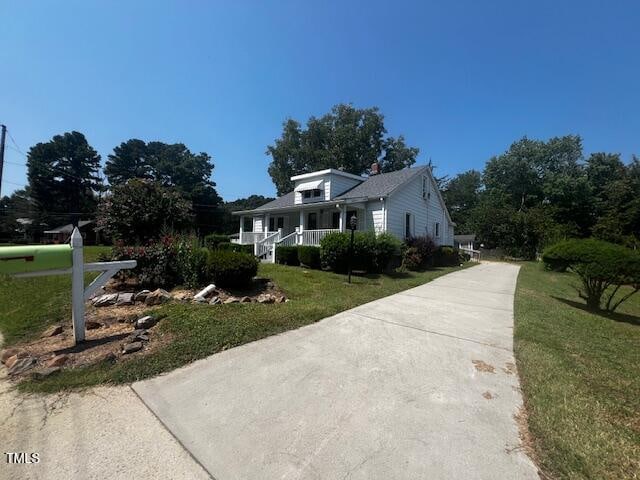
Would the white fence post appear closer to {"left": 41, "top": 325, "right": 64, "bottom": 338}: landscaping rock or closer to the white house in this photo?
{"left": 41, "top": 325, "right": 64, "bottom": 338}: landscaping rock

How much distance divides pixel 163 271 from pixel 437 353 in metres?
6.99

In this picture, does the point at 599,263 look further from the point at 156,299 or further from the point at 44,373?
the point at 44,373

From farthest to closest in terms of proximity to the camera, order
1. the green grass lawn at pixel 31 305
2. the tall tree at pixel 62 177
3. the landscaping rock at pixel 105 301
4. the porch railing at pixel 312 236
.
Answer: the tall tree at pixel 62 177
the porch railing at pixel 312 236
the landscaping rock at pixel 105 301
the green grass lawn at pixel 31 305

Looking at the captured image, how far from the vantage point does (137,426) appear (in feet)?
8.40

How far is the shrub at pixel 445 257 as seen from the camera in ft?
62.6

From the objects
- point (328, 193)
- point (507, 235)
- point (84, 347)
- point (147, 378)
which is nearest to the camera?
point (147, 378)

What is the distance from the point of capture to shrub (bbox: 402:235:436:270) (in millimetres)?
15386

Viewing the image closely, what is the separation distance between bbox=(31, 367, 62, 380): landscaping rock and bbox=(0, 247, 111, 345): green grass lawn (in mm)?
1841

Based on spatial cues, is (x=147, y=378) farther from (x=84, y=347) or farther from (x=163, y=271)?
(x=163, y=271)

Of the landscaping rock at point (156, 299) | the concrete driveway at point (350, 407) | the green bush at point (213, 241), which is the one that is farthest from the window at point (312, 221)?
the concrete driveway at point (350, 407)

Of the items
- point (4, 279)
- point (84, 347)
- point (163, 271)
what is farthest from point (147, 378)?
point (4, 279)

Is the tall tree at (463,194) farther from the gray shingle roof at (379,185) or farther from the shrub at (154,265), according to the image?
the shrub at (154,265)

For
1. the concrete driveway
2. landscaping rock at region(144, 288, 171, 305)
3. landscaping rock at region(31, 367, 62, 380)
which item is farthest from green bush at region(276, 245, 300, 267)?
landscaping rock at region(31, 367, 62, 380)

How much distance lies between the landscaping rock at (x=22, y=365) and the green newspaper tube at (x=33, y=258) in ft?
3.57
